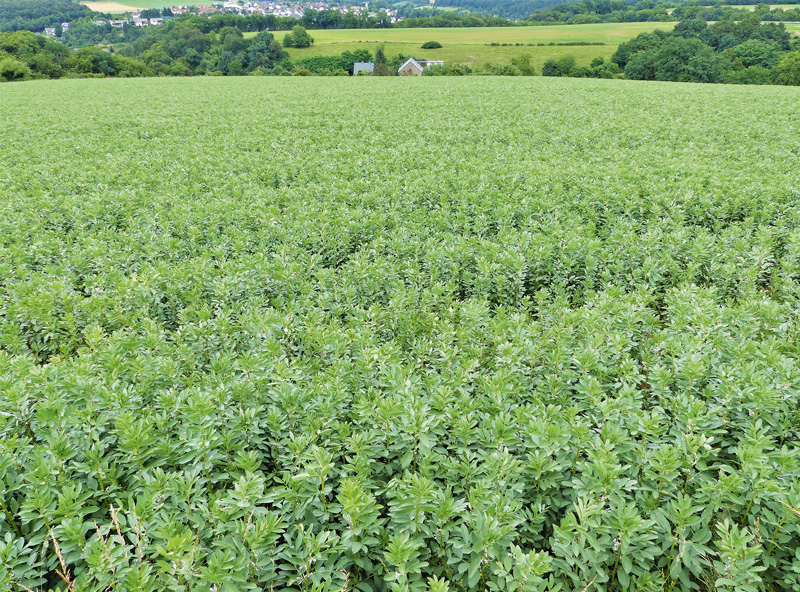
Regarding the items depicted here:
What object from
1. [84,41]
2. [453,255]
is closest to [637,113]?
[453,255]

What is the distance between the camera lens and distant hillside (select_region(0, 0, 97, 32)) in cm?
15425

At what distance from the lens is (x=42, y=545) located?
292cm

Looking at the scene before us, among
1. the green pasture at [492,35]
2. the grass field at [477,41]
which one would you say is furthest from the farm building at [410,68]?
the green pasture at [492,35]

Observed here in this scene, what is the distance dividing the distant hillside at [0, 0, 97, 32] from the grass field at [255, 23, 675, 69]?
112 m

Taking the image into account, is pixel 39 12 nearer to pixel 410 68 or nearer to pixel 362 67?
pixel 362 67

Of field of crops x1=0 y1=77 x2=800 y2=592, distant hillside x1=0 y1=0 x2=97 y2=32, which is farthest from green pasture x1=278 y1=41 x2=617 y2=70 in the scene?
distant hillside x1=0 y1=0 x2=97 y2=32

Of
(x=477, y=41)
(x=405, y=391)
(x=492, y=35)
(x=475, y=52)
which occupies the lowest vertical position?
(x=475, y=52)

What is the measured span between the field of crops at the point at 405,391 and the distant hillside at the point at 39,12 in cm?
20174

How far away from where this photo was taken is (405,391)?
3711mm

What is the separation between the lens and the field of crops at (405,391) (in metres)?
2.79

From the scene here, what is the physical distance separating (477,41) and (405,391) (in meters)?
111

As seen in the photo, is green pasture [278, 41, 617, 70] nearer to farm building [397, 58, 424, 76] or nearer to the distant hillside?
farm building [397, 58, 424, 76]

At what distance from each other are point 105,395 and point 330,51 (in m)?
101

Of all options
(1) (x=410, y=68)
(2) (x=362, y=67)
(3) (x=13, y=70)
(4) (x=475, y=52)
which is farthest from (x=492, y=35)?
(3) (x=13, y=70)
